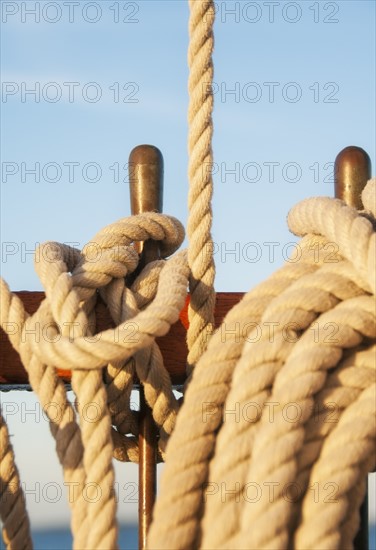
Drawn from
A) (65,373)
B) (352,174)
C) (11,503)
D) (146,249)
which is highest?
(352,174)

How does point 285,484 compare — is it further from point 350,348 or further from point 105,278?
point 105,278

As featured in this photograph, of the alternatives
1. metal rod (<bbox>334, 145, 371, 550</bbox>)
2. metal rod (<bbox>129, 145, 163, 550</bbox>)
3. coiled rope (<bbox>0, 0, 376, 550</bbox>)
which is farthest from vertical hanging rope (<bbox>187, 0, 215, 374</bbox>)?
metal rod (<bbox>334, 145, 371, 550</bbox>)

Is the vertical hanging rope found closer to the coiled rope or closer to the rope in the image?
the coiled rope

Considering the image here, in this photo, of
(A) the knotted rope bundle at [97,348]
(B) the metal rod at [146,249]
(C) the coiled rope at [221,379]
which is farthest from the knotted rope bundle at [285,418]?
(B) the metal rod at [146,249]

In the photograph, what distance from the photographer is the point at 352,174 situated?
1799 millimetres

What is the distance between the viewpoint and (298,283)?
136 centimetres

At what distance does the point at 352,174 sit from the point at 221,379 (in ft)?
2.01

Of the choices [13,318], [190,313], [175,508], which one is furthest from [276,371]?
[13,318]

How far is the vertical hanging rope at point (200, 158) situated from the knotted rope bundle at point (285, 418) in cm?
24

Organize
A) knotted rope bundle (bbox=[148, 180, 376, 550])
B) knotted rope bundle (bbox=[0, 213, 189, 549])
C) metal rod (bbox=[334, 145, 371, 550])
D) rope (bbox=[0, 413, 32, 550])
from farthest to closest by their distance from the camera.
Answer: metal rod (bbox=[334, 145, 371, 550]) → rope (bbox=[0, 413, 32, 550]) → knotted rope bundle (bbox=[0, 213, 189, 549]) → knotted rope bundle (bbox=[148, 180, 376, 550])

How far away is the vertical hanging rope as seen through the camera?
5.22 feet

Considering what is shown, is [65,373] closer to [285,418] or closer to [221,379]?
[221,379]

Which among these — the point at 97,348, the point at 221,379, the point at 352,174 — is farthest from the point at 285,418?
the point at 352,174

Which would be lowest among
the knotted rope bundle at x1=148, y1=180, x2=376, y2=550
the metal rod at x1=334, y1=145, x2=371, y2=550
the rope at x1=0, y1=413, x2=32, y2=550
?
the rope at x1=0, y1=413, x2=32, y2=550
